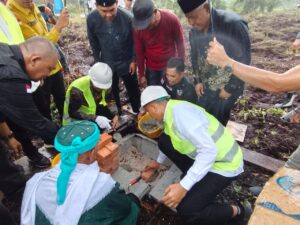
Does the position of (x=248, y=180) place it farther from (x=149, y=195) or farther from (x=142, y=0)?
(x=142, y=0)

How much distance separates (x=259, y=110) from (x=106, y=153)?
3309 mm

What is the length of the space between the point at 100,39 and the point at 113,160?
217 centimetres

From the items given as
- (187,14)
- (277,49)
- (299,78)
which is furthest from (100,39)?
(277,49)

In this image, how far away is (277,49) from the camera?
8094mm

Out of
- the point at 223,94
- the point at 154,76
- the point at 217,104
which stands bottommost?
the point at 217,104

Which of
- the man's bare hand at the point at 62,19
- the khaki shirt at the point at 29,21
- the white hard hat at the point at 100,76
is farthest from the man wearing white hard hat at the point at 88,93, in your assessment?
the man's bare hand at the point at 62,19

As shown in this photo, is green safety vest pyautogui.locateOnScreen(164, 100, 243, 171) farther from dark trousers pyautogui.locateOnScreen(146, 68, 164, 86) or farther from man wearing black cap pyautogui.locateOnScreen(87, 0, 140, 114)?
man wearing black cap pyautogui.locateOnScreen(87, 0, 140, 114)

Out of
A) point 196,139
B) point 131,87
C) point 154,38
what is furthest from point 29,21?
point 196,139

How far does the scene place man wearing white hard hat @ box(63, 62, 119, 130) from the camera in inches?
127

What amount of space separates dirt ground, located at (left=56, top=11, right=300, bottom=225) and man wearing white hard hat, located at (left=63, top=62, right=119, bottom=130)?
145 cm

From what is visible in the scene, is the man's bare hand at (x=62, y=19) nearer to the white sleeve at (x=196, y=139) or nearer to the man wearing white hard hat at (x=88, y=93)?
the man wearing white hard hat at (x=88, y=93)

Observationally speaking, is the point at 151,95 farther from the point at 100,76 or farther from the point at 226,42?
the point at 226,42

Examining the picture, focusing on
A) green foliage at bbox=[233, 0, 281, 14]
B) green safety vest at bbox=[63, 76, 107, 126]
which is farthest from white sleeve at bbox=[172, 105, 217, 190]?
green foliage at bbox=[233, 0, 281, 14]

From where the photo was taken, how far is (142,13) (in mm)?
3500
